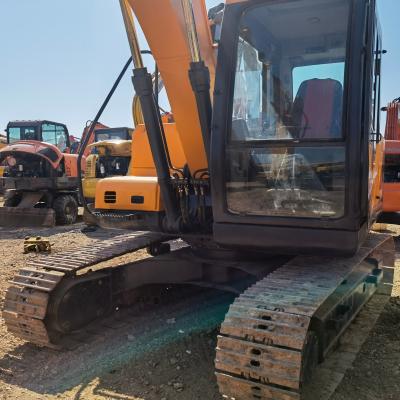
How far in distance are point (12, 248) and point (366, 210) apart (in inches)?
239

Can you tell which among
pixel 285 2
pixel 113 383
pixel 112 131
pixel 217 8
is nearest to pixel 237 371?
pixel 113 383

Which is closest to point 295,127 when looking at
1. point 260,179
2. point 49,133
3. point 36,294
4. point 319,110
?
point 319,110

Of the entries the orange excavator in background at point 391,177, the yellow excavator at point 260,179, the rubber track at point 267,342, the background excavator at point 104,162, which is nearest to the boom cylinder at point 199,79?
the yellow excavator at point 260,179

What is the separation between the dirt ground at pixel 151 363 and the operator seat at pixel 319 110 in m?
1.54

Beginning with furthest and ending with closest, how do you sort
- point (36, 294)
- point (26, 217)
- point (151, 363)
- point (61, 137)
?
point (61, 137) < point (26, 217) < point (36, 294) < point (151, 363)

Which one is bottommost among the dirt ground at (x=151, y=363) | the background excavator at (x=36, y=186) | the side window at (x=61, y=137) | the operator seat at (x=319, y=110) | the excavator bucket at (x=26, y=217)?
the dirt ground at (x=151, y=363)

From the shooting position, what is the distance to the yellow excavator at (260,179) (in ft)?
8.34

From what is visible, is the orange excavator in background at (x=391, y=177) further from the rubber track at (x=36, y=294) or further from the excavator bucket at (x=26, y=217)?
the excavator bucket at (x=26, y=217)

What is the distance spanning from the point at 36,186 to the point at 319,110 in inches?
339

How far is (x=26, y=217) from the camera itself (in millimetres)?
10148

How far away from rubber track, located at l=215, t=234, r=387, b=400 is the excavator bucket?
8051mm

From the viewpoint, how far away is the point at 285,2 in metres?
2.91

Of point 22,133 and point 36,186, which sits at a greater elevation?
point 22,133

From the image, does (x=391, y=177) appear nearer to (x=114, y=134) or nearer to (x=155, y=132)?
(x=155, y=132)
